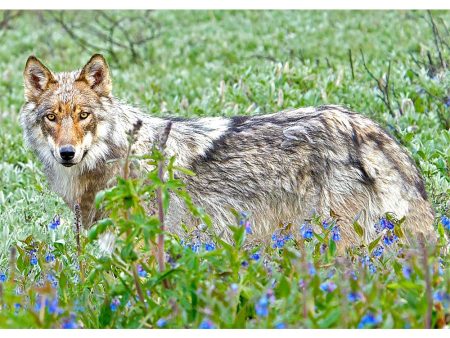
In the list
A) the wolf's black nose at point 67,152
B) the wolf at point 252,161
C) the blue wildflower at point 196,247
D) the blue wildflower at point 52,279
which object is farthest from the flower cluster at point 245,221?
the wolf's black nose at point 67,152

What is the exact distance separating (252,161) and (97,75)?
53.2 inches

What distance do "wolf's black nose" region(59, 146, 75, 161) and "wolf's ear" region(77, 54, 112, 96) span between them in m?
0.60

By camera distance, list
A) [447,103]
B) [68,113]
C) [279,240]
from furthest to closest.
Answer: [447,103] → [68,113] → [279,240]

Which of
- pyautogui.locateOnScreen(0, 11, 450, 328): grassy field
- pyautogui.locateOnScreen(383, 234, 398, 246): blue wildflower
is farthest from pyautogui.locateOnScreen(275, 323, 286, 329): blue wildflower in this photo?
pyautogui.locateOnScreen(383, 234, 398, 246): blue wildflower

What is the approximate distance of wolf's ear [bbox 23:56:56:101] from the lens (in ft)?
21.2

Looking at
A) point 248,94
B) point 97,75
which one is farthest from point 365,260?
point 248,94

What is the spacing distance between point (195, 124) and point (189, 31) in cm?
1038

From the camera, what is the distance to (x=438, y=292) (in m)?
3.89

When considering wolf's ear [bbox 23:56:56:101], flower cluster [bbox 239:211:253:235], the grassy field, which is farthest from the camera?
wolf's ear [bbox 23:56:56:101]

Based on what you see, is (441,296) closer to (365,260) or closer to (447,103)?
(365,260)

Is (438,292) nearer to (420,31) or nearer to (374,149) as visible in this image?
(374,149)

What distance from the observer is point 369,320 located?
3467 mm

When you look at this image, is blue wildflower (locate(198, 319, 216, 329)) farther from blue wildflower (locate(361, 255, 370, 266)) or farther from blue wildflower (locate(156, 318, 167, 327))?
blue wildflower (locate(361, 255, 370, 266))
